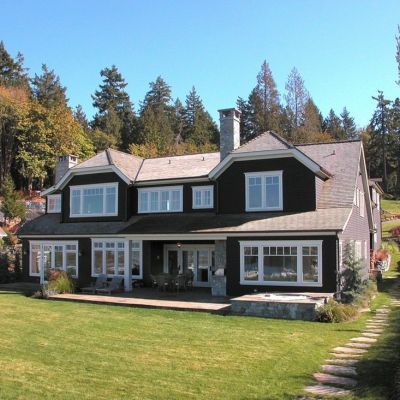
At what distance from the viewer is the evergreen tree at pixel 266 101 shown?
63562mm

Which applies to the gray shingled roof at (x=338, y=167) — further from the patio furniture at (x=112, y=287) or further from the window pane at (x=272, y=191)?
the patio furniture at (x=112, y=287)

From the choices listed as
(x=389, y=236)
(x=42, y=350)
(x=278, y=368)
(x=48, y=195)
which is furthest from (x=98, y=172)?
(x=389, y=236)

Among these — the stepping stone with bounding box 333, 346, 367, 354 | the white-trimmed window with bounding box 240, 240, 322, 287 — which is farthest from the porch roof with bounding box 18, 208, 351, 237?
the stepping stone with bounding box 333, 346, 367, 354

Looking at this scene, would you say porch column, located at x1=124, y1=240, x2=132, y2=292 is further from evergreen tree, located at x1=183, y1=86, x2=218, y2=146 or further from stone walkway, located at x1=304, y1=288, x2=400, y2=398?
evergreen tree, located at x1=183, y1=86, x2=218, y2=146

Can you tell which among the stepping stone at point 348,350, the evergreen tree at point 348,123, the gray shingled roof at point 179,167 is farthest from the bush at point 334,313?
the evergreen tree at point 348,123

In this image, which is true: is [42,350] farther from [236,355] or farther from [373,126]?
[373,126]

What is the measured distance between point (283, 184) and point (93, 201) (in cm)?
1058

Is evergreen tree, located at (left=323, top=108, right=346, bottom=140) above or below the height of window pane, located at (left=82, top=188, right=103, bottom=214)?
above

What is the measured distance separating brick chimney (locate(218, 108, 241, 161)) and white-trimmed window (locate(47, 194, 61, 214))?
10928mm

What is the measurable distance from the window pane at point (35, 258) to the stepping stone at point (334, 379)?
20859 mm

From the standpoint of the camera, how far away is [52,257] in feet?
83.9

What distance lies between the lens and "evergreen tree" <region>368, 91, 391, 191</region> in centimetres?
7394

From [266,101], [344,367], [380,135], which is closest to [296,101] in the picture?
[266,101]

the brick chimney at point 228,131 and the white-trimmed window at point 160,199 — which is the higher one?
the brick chimney at point 228,131
